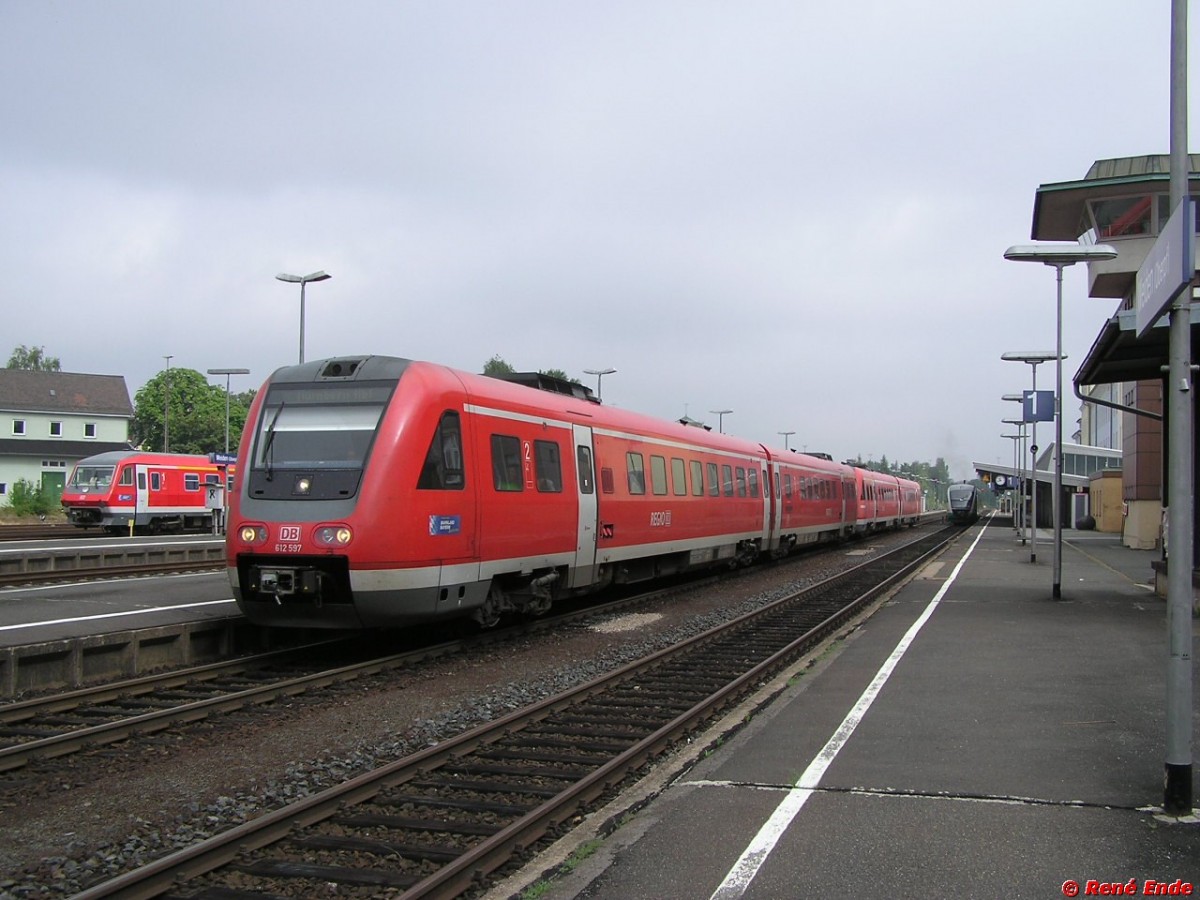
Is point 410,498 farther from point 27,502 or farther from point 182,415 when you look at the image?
point 182,415

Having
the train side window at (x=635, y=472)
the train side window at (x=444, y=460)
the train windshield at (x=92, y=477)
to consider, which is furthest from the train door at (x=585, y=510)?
Answer: the train windshield at (x=92, y=477)

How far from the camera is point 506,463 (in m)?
11.3

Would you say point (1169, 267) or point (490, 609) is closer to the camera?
point (1169, 267)

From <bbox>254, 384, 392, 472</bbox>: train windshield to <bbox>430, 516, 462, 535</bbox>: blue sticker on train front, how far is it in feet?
3.07

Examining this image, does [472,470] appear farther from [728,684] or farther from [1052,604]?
[1052,604]

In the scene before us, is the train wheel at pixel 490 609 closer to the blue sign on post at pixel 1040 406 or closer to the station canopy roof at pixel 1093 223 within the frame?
the station canopy roof at pixel 1093 223

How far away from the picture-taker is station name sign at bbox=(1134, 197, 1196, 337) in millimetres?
4750

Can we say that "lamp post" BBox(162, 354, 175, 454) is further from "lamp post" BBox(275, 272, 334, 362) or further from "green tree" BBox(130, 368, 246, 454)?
"lamp post" BBox(275, 272, 334, 362)

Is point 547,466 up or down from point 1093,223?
down

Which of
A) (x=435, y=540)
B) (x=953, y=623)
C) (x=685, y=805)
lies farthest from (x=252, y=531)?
(x=953, y=623)

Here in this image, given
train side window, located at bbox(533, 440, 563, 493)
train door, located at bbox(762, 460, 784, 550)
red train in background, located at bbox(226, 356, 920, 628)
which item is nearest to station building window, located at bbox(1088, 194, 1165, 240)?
train door, located at bbox(762, 460, 784, 550)

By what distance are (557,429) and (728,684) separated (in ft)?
15.4

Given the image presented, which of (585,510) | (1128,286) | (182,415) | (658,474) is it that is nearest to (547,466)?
(585,510)

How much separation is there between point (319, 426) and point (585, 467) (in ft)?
14.8
